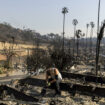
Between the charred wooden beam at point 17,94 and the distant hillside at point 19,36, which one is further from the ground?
the distant hillside at point 19,36

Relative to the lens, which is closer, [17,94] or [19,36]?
Answer: [17,94]

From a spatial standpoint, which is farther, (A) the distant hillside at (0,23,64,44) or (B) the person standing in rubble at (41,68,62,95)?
→ (A) the distant hillside at (0,23,64,44)

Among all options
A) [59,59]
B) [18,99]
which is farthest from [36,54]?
[18,99]

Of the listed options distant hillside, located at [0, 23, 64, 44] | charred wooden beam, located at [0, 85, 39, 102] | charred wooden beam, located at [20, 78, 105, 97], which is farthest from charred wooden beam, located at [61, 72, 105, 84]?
distant hillside, located at [0, 23, 64, 44]

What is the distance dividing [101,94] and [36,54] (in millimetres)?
10248

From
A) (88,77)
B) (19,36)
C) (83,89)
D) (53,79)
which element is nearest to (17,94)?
(53,79)

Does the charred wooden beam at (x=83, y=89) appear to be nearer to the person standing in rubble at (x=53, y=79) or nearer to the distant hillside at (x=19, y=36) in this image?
the person standing in rubble at (x=53, y=79)

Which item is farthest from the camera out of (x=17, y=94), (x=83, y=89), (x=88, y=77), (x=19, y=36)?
(x=19, y=36)

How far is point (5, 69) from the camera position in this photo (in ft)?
81.1

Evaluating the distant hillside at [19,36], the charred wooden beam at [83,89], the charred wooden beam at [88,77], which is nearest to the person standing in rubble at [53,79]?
the charred wooden beam at [83,89]

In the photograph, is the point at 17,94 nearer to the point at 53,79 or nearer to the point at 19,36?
the point at 53,79

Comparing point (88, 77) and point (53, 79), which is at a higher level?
point (53, 79)

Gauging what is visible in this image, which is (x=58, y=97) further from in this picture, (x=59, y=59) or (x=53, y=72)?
(x=59, y=59)

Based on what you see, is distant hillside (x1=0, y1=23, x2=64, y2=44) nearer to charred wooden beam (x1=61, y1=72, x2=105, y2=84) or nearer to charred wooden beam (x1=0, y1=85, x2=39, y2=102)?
charred wooden beam (x1=61, y1=72, x2=105, y2=84)
